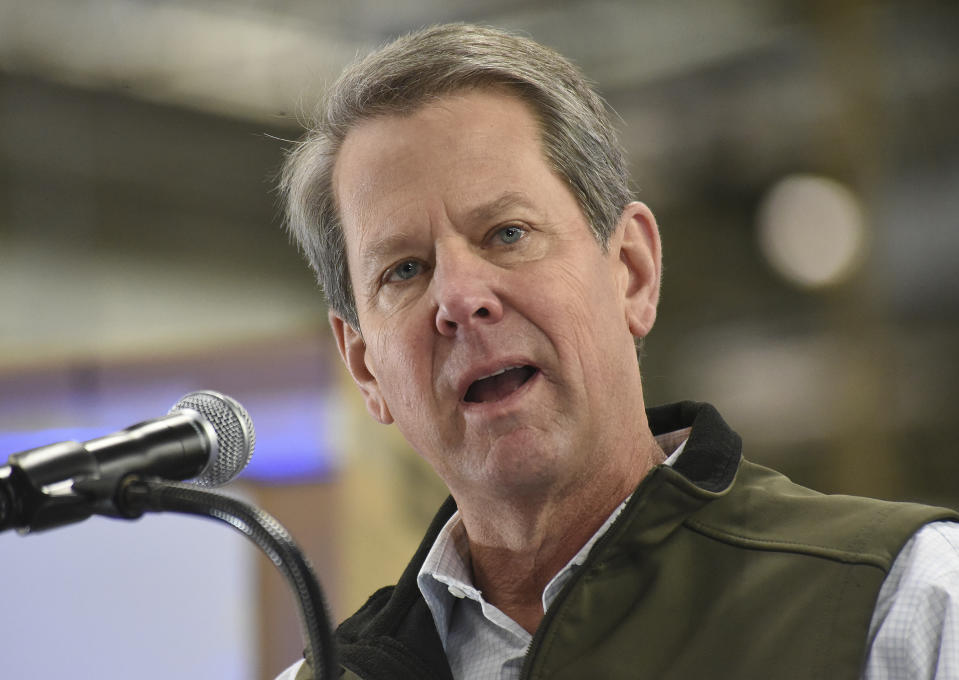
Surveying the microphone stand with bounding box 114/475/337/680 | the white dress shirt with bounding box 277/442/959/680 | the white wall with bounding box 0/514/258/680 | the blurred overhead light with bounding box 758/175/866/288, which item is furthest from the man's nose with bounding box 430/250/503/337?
the blurred overhead light with bounding box 758/175/866/288

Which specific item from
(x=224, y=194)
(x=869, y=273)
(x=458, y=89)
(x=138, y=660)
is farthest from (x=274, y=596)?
(x=458, y=89)

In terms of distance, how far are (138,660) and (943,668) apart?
395 centimetres

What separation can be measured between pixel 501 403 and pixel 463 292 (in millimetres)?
158

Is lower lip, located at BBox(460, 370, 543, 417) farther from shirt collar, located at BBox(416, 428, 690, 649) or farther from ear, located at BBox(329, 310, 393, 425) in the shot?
ear, located at BBox(329, 310, 393, 425)

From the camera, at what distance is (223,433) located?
3.95 ft

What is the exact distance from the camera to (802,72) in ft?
18.2

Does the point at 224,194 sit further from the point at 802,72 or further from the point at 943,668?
the point at 943,668

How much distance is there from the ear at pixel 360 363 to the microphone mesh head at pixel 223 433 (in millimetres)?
673

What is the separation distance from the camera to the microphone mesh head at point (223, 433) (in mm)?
1199

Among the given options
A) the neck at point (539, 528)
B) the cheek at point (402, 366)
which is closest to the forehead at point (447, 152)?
the cheek at point (402, 366)

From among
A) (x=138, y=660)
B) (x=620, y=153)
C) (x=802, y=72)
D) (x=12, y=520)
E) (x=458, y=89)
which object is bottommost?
(x=138, y=660)

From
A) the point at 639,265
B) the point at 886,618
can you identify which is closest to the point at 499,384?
the point at 639,265

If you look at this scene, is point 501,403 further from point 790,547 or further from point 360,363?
point 360,363

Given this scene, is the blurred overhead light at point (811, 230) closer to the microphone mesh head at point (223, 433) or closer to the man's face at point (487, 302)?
the man's face at point (487, 302)
